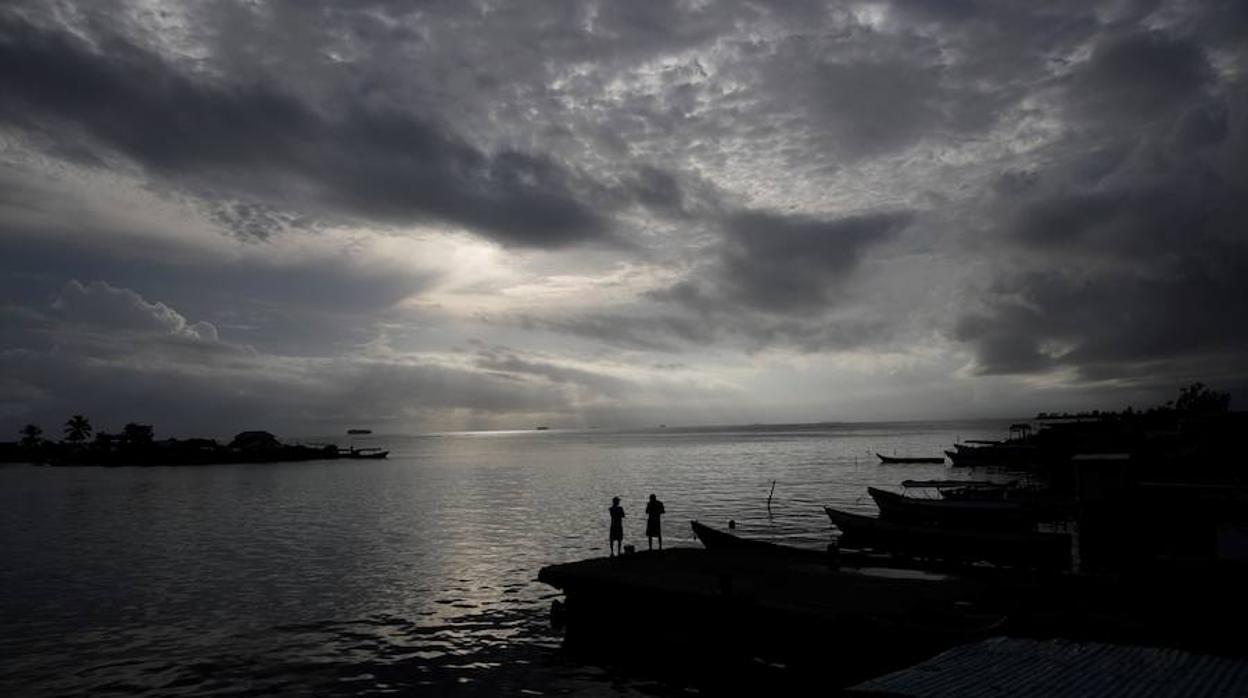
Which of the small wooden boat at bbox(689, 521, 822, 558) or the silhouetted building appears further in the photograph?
the silhouetted building

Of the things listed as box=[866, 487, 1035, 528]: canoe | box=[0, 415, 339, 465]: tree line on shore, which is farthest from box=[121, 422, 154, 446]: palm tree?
box=[866, 487, 1035, 528]: canoe

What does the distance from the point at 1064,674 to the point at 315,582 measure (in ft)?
98.9

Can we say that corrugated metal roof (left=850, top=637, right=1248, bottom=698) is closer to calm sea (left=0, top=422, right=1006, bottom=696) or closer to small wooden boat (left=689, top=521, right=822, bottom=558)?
calm sea (left=0, top=422, right=1006, bottom=696)

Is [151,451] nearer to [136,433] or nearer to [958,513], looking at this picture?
[136,433]

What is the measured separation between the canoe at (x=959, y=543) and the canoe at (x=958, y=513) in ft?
16.0

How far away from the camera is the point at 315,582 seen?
106 feet

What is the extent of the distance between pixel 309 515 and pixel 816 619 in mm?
50726

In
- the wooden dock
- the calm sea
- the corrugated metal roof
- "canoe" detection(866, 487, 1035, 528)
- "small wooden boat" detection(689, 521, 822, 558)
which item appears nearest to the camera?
the corrugated metal roof

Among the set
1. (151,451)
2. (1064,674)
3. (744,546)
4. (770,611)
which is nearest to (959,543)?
(744,546)

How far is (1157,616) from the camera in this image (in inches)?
672

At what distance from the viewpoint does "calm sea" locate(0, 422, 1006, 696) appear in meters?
20.3

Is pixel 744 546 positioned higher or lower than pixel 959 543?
higher

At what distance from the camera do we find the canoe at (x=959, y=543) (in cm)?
3228

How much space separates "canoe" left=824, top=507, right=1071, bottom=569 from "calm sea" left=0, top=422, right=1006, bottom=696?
385 cm
